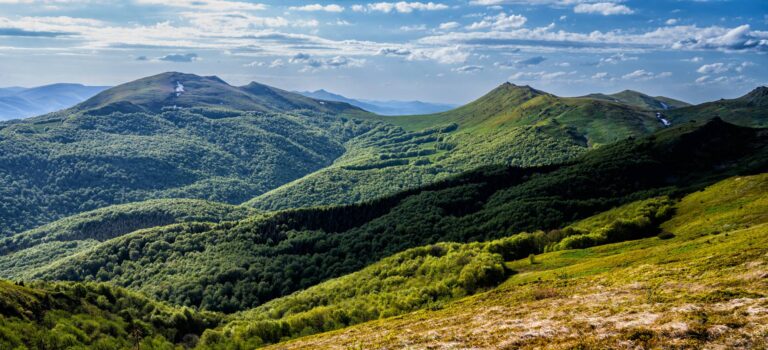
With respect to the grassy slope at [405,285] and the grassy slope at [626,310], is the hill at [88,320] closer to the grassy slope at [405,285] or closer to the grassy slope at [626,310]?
the grassy slope at [405,285]

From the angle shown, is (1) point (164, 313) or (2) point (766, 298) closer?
(2) point (766, 298)

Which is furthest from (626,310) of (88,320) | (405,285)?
(88,320)

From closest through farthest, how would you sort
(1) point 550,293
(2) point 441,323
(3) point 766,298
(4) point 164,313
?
(3) point 766,298 → (2) point 441,323 → (1) point 550,293 → (4) point 164,313

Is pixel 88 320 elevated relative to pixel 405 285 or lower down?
lower down

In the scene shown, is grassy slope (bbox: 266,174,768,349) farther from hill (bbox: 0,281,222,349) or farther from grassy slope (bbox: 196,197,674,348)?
hill (bbox: 0,281,222,349)

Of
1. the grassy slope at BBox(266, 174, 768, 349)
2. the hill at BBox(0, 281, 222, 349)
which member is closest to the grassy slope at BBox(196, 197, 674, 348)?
the hill at BBox(0, 281, 222, 349)

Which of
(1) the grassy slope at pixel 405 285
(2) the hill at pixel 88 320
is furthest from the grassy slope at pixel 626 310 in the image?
(2) the hill at pixel 88 320

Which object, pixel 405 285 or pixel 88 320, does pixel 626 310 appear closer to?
pixel 405 285

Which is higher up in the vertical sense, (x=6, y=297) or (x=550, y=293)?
(x=550, y=293)

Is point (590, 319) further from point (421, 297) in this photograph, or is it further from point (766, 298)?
point (421, 297)

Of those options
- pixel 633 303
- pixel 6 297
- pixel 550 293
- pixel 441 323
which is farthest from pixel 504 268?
pixel 6 297
